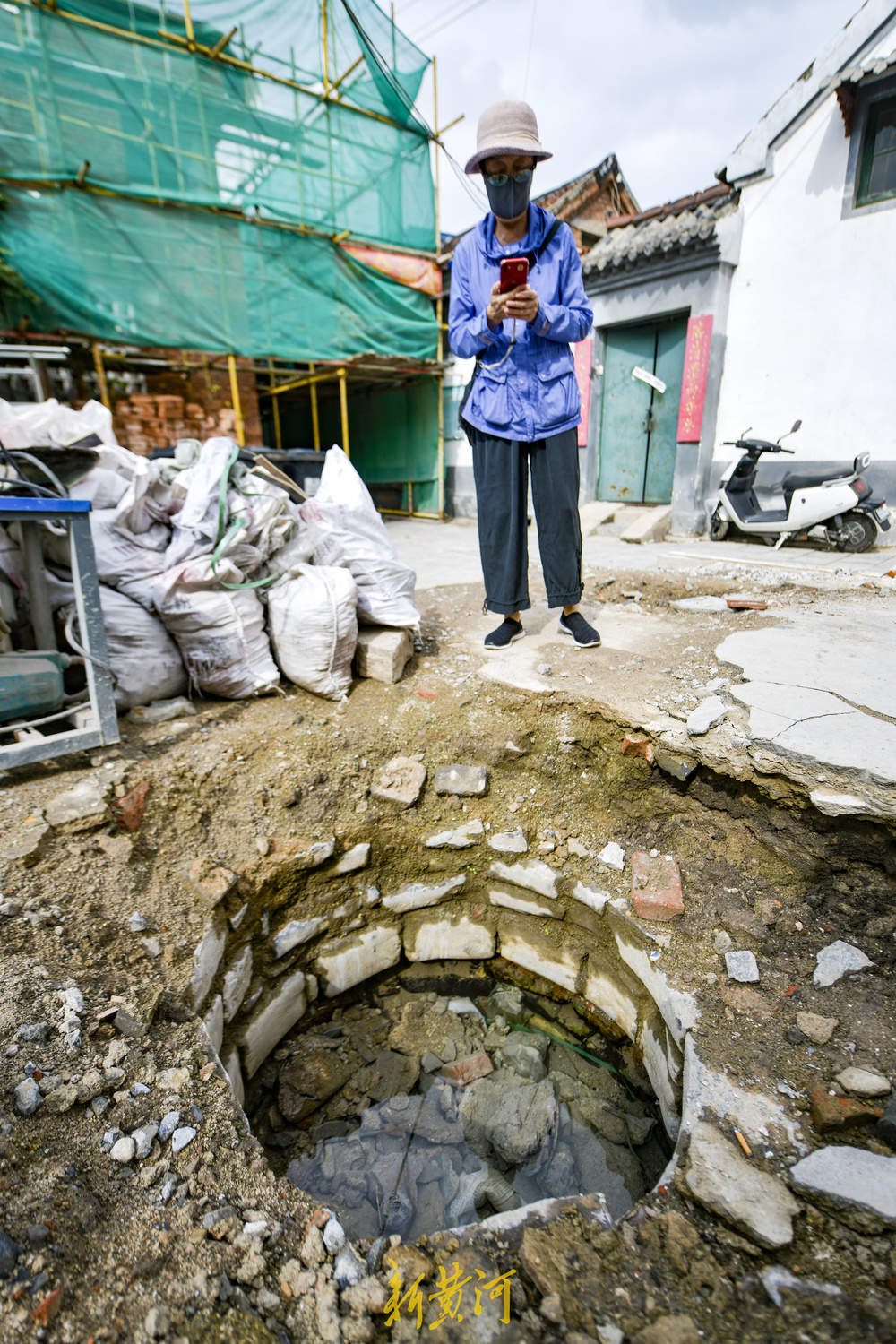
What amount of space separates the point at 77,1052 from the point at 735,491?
6.00 metres

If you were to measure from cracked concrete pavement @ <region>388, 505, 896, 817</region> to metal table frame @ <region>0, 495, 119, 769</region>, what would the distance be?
1344 mm

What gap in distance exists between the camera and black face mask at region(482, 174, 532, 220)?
2141mm

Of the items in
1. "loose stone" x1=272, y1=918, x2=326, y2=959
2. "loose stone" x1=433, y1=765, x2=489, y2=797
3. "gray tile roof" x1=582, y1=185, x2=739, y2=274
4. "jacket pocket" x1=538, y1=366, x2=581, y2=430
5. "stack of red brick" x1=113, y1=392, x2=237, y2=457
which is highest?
"gray tile roof" x1=582, y1=185, x2=739, y2=274

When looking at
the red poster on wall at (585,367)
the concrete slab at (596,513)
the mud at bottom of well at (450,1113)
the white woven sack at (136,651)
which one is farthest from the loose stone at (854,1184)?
the red poster on wall at (585,367)

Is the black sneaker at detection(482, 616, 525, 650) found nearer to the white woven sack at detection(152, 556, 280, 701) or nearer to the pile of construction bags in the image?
the pile of construction bags

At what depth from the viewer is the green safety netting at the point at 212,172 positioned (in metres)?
5.49

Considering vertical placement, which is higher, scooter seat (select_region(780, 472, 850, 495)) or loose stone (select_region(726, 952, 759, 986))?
scooter seat (select_region(780, 472, 850, 495))

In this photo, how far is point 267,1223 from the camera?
1.15 metres

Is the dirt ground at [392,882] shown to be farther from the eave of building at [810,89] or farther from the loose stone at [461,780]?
the eave of building at [810,89]

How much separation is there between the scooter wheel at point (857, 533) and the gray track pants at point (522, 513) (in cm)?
339

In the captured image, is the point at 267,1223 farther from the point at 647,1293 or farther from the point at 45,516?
the point at 45,516

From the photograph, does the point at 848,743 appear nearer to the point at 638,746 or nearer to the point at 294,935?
the point at 638,746

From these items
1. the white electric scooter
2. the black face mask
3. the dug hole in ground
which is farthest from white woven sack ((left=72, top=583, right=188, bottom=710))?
the white electric scooter

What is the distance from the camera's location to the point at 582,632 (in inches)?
106
